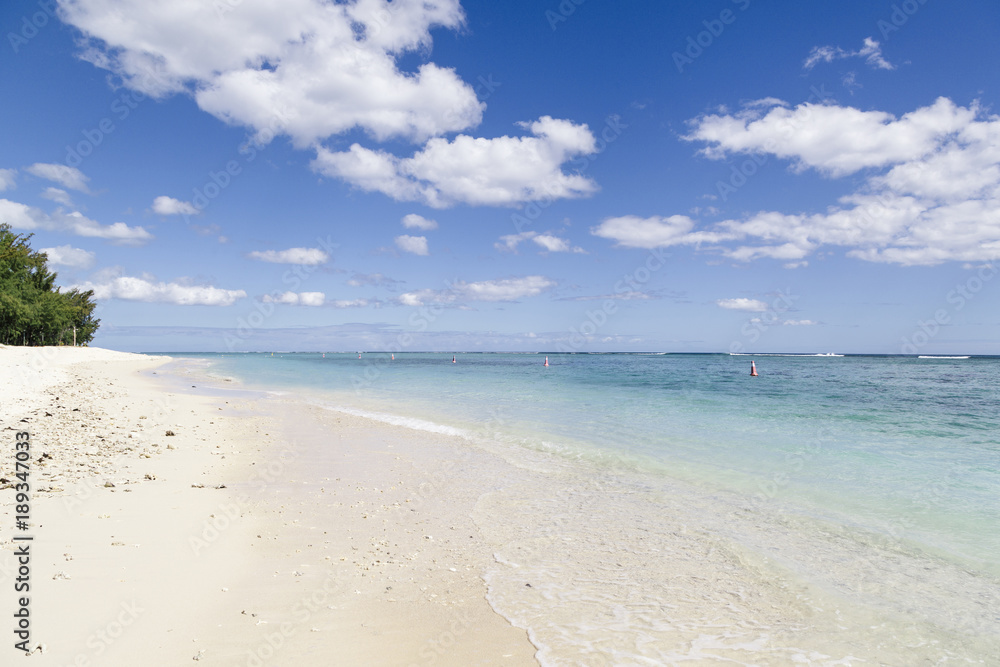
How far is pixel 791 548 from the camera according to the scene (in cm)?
619

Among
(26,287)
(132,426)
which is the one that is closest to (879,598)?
(132,426)

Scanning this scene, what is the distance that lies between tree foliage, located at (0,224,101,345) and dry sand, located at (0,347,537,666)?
53959mm

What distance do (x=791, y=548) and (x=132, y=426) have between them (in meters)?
14.4

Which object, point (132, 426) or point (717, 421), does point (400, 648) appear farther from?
point (717, 421)

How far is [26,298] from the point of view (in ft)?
181

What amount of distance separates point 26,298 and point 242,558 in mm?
72077

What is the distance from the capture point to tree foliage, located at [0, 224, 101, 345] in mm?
48500

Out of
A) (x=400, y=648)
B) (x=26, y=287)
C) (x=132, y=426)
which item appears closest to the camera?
(x=400, y=648)
